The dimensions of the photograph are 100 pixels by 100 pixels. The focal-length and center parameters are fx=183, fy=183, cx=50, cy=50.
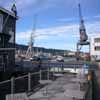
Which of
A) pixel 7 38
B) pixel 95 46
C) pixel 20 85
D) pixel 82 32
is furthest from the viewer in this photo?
pixel 82 32

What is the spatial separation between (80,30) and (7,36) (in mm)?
68832

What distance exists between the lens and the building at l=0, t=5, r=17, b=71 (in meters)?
18.4

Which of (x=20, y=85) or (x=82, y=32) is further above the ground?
(x=82, y=32)

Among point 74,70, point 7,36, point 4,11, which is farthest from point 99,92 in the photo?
point 4,11

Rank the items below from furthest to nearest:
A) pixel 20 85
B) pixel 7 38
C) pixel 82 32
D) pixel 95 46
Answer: pixel 82 32 < pixel 95 46 < pixel 7 38 < pixel 20 85

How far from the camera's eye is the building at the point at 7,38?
18.4 metres

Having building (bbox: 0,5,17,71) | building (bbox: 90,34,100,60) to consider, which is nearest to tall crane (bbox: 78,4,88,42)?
building (bbox: 90,34,100,60)

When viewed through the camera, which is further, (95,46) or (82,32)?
(82,32)

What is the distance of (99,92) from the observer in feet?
49.9

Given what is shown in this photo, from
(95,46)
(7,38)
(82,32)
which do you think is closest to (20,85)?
(7,38)

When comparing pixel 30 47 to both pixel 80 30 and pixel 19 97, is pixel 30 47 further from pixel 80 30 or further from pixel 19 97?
pixel 19 97

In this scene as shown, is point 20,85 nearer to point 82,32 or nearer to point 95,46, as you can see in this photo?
point 95,46

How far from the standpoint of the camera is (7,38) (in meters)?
19.4

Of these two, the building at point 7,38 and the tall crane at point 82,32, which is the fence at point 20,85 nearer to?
the building at point 7,38
